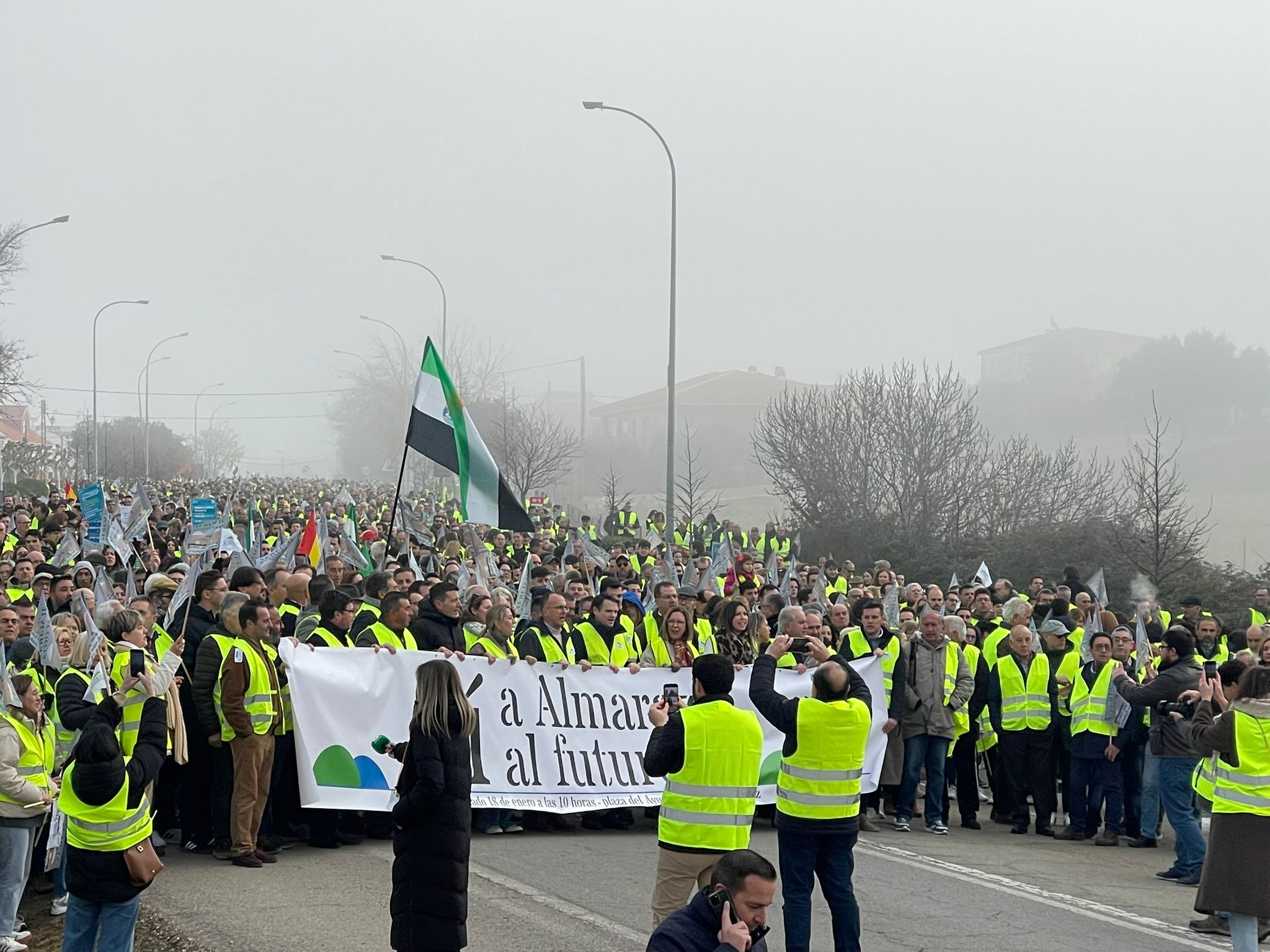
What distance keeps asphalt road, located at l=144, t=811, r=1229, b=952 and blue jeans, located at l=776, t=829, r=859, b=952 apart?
858 millimetres

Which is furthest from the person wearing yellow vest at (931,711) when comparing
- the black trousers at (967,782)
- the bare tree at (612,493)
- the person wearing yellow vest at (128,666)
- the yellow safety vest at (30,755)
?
the bare tree at (612,493)

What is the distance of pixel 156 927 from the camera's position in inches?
313

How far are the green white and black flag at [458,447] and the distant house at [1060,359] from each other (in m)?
68.7

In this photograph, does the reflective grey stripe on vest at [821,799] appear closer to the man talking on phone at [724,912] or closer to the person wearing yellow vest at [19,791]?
the man talking on phone at [724,912]

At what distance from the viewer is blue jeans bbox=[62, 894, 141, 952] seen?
6.45 metres

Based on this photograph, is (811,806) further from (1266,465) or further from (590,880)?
(1266,465)

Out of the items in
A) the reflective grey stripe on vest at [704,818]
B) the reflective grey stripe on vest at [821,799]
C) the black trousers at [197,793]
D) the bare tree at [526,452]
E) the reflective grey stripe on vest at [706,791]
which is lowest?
the black trousers at [197,793]

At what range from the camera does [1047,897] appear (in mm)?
9555

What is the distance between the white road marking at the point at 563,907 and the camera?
7.93m

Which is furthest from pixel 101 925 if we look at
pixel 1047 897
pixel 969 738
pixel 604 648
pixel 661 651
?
pixel 969 738

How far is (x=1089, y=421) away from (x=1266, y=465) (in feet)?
32.8

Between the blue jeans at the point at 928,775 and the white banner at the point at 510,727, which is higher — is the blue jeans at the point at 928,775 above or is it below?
below

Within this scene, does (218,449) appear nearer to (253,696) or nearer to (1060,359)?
(1060,359)

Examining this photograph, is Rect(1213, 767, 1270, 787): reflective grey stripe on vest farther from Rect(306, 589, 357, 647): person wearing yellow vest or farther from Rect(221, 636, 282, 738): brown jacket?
Rect(221, 636, 282, 738): brown jacket
